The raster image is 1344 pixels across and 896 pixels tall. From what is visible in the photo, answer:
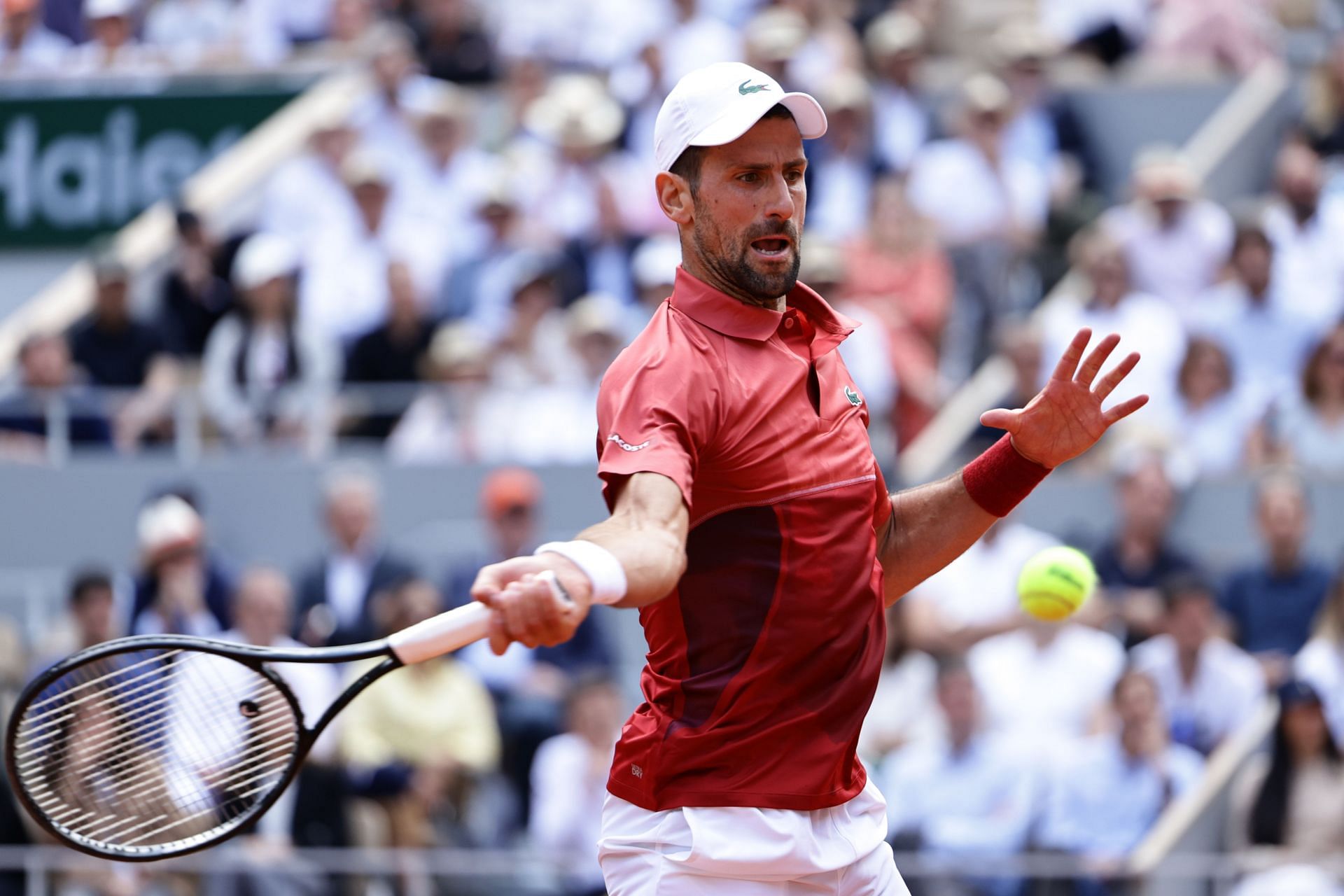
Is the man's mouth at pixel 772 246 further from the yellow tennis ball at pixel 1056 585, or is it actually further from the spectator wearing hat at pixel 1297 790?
the spectator wearing hat at pixel 1297 790

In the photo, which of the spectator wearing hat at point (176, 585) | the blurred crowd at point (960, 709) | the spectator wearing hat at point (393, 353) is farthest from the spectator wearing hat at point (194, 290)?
the blurred crowd at point (960, 709)

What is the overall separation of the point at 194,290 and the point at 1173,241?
17.6 ft

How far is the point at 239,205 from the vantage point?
42.7ft

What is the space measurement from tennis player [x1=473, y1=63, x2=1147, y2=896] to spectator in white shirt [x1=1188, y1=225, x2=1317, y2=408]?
614cm

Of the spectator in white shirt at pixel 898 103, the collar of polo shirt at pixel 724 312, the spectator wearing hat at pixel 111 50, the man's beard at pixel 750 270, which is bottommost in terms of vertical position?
the collar of polo shirt at pixel 724 312

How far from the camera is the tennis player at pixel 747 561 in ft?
13.1

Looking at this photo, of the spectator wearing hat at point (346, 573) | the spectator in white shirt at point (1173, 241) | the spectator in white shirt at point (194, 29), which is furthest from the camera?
the spectator in white shirt at point (194, 29)

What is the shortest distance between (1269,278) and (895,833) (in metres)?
3.67

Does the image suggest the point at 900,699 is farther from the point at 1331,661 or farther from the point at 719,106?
the point at 719,106

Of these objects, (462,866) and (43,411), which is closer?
(462,866)

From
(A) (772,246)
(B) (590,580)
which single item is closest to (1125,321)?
(A) (772,246)

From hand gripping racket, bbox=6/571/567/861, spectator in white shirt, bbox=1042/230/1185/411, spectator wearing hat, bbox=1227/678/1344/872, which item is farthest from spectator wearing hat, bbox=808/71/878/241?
hand gripping racket, bbox=6/571/567/861

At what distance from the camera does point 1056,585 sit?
4875 millimetres

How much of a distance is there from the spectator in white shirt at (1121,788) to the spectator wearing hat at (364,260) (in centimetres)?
493
